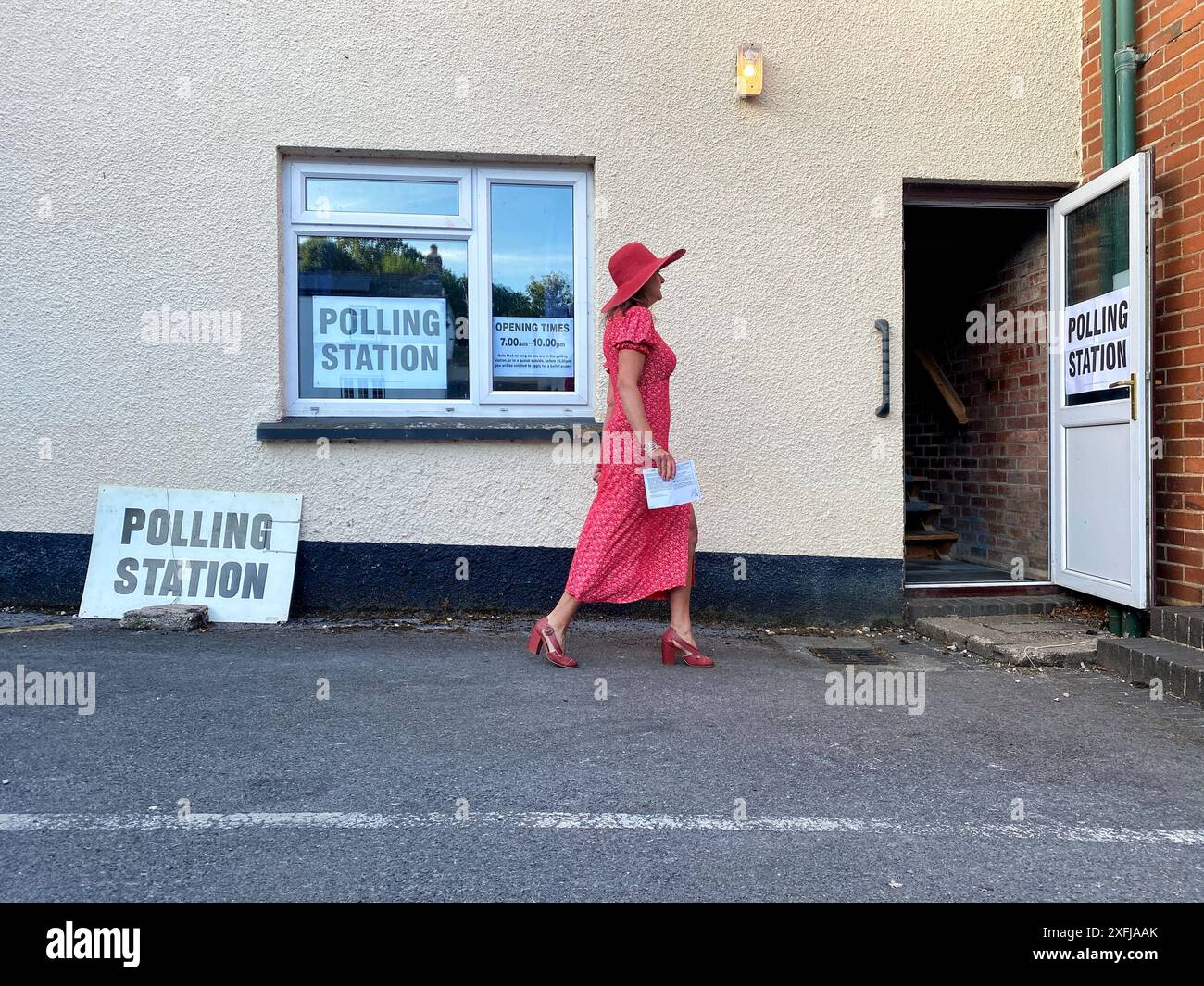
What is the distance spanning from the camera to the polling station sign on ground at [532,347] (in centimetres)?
634

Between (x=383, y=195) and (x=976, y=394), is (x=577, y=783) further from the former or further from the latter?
(x=976, y=394)

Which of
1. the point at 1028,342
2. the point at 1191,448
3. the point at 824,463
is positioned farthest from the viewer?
the point at 1028,342

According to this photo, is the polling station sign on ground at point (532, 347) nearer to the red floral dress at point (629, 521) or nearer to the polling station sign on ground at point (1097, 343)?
the red floral dress at point (629, 521)

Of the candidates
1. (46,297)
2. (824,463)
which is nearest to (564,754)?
(824,463)

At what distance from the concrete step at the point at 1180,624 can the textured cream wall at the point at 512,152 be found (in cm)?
148

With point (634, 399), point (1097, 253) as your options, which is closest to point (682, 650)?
point (634, 399)

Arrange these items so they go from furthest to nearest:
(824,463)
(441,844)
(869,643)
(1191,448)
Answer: (824,463) → (869,643) → (1191,448) → (441,844)

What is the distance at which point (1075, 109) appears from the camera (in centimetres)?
637

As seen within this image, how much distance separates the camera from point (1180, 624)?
5160 mm

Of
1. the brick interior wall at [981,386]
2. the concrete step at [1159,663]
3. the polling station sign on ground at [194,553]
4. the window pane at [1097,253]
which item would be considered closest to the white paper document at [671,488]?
the concrete step at [1159,663]

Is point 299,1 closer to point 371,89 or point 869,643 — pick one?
point 371,89

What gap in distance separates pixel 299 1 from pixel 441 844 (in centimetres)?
504
